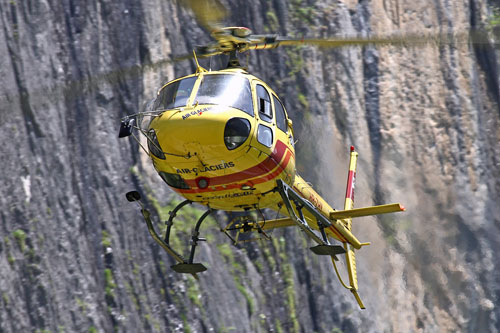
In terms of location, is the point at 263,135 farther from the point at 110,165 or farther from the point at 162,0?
the point at 162,0

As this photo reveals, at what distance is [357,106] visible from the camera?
64.0 ft

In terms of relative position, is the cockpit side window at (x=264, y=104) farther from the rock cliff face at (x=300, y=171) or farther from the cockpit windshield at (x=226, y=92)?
the rock cliff face at (x=300, y=171)

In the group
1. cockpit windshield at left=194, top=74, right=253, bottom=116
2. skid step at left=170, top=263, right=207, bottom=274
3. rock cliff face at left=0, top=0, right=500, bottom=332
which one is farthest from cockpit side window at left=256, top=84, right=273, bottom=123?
rock cliff face at left=0, top=0, right=500, bottom=332

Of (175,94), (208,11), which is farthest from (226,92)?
(208,11)

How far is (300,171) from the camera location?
17375 mm

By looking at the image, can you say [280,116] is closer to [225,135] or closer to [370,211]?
[225,135]

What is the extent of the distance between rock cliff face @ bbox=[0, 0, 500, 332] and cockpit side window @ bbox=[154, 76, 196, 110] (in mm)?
5206

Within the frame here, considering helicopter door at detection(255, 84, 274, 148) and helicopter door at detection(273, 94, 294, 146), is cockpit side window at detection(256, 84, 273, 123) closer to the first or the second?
helicopter door at detection(255, 84, 274, 148)

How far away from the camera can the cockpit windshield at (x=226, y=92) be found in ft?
32.1

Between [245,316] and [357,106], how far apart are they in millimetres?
5850

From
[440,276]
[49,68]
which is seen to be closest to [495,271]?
[440,276]

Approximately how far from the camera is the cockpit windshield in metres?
9.79

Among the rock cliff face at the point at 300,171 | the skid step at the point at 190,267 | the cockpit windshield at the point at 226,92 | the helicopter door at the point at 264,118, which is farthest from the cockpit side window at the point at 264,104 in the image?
the rock cliff face at the point at 300,171

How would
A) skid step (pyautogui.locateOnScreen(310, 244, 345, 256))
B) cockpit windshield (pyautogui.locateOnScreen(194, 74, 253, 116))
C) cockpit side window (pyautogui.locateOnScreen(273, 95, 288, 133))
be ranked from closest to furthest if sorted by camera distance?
cockpit windshield (pyautogui.locateOnScreen(194, 74, 253, 116)) → cockpit side window (pyautogui.locateOnScreen(273, 95, 288, 133)) → skid step (pyautogui.locateOnScreen(310, 244, 345, 256))
